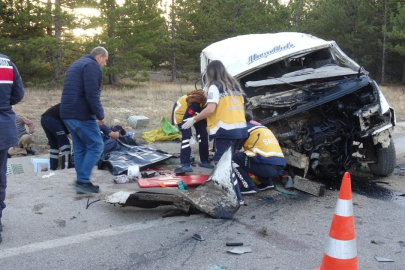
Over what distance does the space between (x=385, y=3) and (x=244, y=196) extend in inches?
1096

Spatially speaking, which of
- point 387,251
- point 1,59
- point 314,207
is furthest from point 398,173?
point 1,59

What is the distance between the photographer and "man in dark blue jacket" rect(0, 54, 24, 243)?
3666 mm

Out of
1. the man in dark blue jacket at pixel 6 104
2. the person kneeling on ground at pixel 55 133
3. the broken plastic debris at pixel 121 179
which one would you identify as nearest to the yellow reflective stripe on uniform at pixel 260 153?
the broken plastic debris at pixel 121 179

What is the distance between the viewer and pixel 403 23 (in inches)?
1014

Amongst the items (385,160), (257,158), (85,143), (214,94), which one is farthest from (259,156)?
(385,160)

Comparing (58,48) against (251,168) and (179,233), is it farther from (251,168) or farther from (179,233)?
(179,233)

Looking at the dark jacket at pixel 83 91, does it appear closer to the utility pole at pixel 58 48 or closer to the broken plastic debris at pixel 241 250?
the broken plastic debris at pixel 241 250

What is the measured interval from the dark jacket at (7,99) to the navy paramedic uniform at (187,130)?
2.88 metres

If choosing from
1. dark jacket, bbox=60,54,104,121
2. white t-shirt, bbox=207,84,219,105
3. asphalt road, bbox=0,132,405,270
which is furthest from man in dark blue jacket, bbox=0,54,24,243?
white t-shirt, bbox=207,84,219,105

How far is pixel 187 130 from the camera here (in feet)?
20.8

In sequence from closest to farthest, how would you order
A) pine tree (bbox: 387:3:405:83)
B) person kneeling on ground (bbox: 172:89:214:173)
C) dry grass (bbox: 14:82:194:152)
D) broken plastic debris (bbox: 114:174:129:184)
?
broken plastic debris (bbox: 114:174:129:184)
person kneeling on ground (bbox: 172:89:214:173)
dry grass (bbox: 14:82:194:152)
pine tree (bbox: 387:3:405:83)

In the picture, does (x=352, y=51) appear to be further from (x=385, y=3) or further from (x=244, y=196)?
(x=244, y=196)

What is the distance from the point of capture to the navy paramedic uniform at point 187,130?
20.8 feet

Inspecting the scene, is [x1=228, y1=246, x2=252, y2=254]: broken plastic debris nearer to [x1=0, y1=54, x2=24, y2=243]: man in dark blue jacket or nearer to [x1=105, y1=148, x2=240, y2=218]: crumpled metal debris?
[x1=105, y1=148, x2=240, y2=218]: crumpled metal debris
